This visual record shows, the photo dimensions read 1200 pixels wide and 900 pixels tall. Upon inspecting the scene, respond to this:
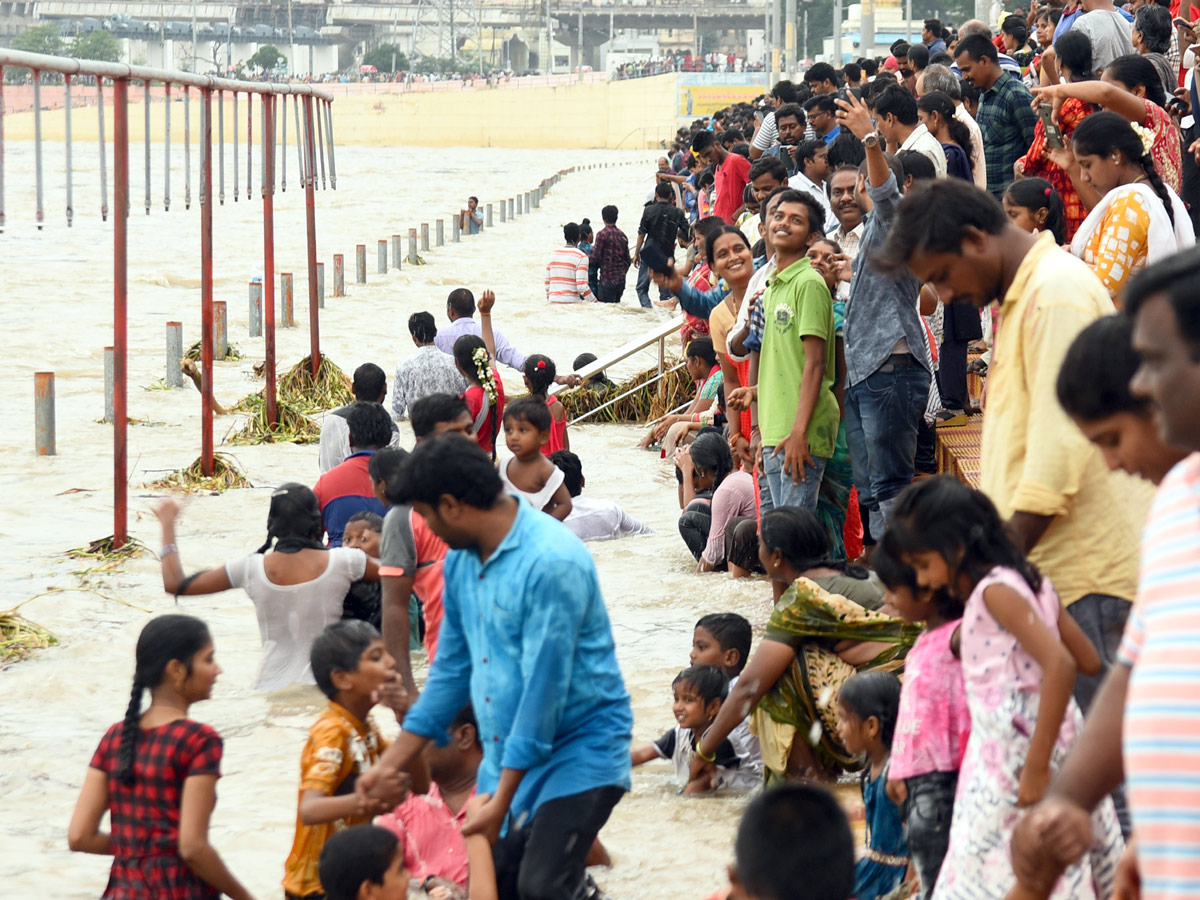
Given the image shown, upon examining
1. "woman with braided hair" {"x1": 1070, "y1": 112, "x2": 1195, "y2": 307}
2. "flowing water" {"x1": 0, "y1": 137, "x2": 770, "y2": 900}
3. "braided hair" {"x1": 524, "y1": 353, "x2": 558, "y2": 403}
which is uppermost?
"woman with braided hair" {"x1": 1070, "y1": 112, "x2": 1195, "y2": 307}

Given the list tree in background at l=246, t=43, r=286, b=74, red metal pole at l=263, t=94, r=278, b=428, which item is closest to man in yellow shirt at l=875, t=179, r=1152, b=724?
red metal pole at l=263, t=94, r=278, b=428

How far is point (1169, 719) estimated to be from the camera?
211 cm

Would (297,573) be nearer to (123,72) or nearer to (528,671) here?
(528,671)

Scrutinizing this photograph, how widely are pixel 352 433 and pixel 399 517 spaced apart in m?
2.06

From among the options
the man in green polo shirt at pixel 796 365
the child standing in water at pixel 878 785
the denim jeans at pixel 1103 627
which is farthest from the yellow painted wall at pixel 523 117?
the denim jeans at pixel 1103 627

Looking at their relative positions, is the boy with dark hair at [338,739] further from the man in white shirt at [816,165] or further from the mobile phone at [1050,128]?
the man in white shirt at [816,165]

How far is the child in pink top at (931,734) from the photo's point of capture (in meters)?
3.59

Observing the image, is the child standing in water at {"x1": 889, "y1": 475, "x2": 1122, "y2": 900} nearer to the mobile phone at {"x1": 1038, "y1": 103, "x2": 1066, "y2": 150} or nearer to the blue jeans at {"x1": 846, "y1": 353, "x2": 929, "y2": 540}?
the blue jeans at {"x1": 846, "y1": 353, "x2": 929, "y2": 540}

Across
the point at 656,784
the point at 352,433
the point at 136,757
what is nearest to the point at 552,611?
the point at 136,757

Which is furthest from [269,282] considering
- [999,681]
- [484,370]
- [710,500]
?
[999,681]

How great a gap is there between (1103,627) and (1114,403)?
92 cm

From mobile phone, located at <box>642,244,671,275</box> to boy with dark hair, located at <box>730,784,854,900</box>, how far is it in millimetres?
4389

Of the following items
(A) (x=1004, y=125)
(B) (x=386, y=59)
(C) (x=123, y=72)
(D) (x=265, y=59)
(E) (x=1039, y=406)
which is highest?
(B) (x=386, y=59)

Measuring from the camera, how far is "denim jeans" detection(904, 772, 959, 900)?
361 cm
